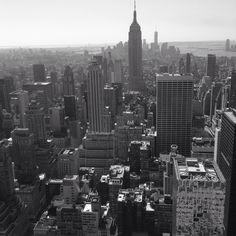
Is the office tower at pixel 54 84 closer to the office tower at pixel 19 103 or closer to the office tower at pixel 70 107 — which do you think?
the office tower at pixel 19 103

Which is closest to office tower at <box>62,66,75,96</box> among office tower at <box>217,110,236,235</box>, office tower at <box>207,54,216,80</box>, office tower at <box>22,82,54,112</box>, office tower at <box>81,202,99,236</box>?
office tower at <box>22,82,54,112</box>

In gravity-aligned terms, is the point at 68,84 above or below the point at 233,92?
below

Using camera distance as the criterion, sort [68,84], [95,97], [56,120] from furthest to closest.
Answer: [68,84] < [56,120] < [95,97]

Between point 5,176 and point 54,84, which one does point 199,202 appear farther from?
point 54,84

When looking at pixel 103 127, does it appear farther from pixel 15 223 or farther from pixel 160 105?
pixel 15 223

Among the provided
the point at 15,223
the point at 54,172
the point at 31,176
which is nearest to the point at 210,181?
the point at 15,223

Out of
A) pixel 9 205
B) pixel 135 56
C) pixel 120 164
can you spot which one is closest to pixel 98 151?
pixel 120 164

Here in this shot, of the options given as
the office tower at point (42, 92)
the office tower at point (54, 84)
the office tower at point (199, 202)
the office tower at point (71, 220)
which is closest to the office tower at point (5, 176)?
the office tower at point (71, 220)
